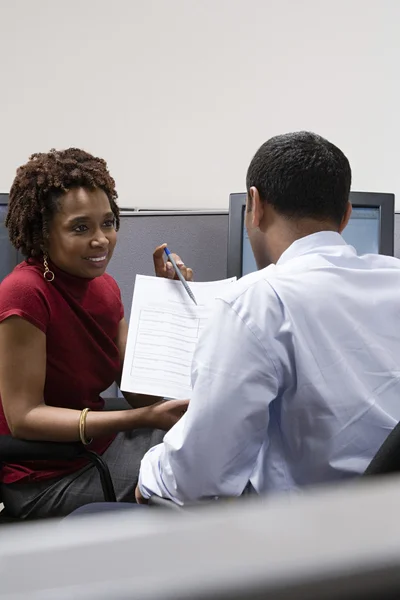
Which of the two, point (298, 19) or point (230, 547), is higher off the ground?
point (298, 19)

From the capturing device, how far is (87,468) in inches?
43.3

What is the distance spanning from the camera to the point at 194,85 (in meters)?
2.43

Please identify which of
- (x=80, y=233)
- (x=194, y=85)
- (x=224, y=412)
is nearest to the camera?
(x=224, y=412)

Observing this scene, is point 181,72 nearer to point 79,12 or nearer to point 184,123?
point 184,123

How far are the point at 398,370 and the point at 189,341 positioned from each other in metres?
0.39

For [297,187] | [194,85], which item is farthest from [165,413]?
[194,85]

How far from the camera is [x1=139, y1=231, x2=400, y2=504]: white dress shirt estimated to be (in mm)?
711

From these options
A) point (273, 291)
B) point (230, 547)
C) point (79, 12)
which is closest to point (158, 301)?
point (273, 291)

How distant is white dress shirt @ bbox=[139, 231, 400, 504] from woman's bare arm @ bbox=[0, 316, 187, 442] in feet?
0.89

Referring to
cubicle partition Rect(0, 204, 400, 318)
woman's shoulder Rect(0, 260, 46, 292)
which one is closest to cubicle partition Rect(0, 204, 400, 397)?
cubicle partition Rect(0, 204, 400, 318)

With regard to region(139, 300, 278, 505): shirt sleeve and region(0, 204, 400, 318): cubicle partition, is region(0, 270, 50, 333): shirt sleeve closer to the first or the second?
region(139, 300, 278, 505): shirt sleeve

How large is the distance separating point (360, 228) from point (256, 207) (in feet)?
2.36

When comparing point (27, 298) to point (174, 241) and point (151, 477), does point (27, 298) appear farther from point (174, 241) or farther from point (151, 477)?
point (174, 241)

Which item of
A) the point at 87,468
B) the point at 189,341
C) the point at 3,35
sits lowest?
the point at 87,468
